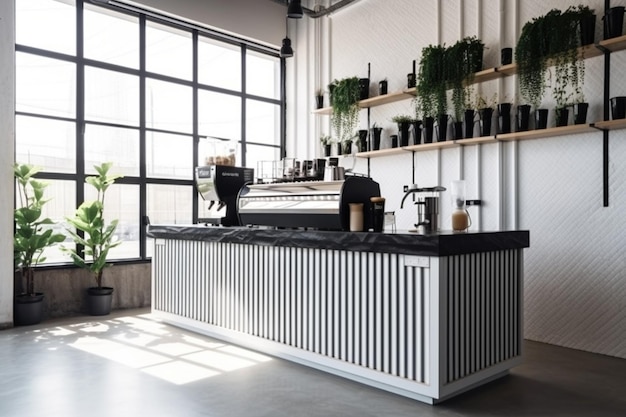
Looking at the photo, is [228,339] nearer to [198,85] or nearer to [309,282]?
[309,282]

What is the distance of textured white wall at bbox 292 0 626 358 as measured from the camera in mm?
4184

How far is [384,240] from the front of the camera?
3.16m

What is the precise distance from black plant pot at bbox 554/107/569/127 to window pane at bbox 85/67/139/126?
455 cm

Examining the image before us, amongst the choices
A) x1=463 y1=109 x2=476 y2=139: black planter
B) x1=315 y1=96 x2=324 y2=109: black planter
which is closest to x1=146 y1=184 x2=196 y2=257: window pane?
x1=315 y1=96 x2=324 y2=109: black planter

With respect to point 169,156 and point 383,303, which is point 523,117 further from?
point 169,156

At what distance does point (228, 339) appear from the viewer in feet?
14.5

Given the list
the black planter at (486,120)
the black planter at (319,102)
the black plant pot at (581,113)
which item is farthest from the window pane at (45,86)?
the black plant pot at (581,113)

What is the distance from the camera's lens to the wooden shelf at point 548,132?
4182 millimetres

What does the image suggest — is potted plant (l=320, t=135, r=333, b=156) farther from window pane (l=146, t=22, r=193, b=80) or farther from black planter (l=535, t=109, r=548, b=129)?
black planter (l=535, t=109, r=548, b=129)

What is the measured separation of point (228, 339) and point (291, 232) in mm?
1286

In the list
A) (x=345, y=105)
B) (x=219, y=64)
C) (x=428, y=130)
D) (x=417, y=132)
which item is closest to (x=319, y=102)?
(x=345, y=105)

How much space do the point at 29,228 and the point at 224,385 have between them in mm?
2944

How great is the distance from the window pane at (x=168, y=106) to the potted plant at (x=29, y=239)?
62.4 inches

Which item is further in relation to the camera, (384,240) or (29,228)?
(29,228)
